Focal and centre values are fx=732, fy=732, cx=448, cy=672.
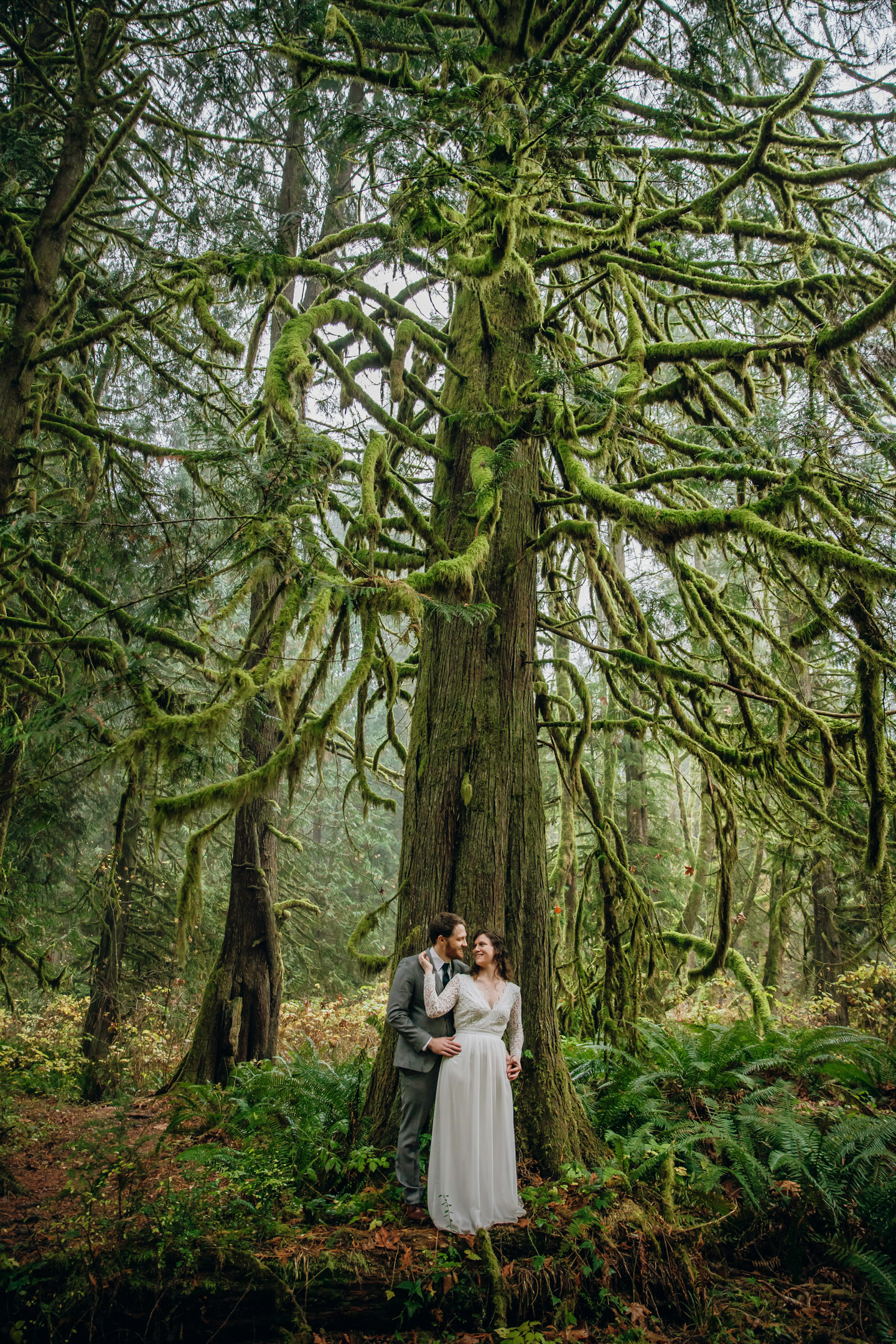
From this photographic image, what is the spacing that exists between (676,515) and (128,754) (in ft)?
10.2

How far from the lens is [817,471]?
154 inches

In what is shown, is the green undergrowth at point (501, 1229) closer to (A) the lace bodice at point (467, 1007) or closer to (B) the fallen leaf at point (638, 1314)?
(B) the fallen leaf at point (638, 1314)

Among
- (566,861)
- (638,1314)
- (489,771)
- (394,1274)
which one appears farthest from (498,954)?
(566,861)

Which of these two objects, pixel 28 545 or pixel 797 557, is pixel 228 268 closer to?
pixel 28 545

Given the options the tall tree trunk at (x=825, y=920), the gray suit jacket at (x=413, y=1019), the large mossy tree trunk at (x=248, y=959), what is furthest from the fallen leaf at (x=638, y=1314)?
the tall tree trunk at (x=825, y=920)

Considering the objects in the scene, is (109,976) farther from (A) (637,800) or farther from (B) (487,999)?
(A) (637,800)

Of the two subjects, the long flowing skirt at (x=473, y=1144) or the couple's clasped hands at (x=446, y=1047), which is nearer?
the long flowing skirt at (x=473, y=1144)

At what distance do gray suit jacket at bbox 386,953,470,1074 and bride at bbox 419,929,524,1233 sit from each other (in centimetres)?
8

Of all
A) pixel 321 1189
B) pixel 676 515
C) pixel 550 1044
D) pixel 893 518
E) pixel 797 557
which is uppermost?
pixel 893 518

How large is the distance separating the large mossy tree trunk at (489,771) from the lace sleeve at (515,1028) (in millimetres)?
Result: 283

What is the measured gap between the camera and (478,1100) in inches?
159

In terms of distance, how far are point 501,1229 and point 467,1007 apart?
3.53ft

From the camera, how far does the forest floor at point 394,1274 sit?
3.38 metres

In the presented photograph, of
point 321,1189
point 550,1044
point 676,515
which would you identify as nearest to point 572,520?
point 676,515
